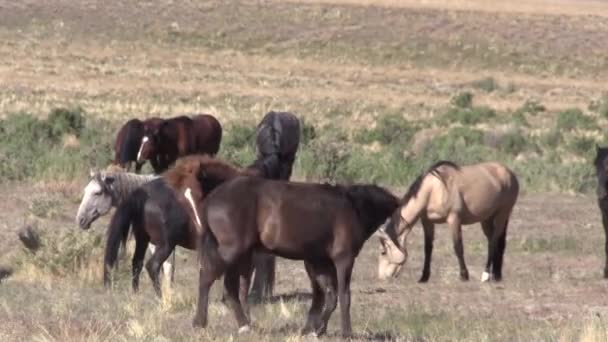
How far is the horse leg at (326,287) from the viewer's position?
9469mm

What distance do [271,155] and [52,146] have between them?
15374mm

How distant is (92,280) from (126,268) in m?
0.53

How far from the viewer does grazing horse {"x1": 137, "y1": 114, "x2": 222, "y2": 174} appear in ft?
53.1

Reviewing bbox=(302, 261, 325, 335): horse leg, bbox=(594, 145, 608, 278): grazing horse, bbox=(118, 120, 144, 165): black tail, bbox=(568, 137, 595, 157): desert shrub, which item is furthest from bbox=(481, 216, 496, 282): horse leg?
bbox=(568, 137, 595, 157): desert shrub

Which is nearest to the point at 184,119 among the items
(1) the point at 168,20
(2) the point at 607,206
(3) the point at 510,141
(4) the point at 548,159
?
(2) the point at 607,206

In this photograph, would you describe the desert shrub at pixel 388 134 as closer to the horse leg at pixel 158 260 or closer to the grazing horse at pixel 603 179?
the grazing horse at pixel 603 179

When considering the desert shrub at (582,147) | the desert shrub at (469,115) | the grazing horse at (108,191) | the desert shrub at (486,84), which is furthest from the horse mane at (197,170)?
the desert shrub at (486,84)

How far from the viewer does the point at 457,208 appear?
1518 centimetres

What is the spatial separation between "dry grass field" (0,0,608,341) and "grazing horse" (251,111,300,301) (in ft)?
0.94

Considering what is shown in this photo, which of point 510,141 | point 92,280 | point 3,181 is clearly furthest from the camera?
point 510,141

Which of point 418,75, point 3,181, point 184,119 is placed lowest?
point 418,75

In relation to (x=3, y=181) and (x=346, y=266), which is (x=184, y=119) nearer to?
(x=3, y=181)

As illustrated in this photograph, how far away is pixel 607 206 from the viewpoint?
51.4ft

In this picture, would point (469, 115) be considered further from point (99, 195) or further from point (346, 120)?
point (99, 195)
